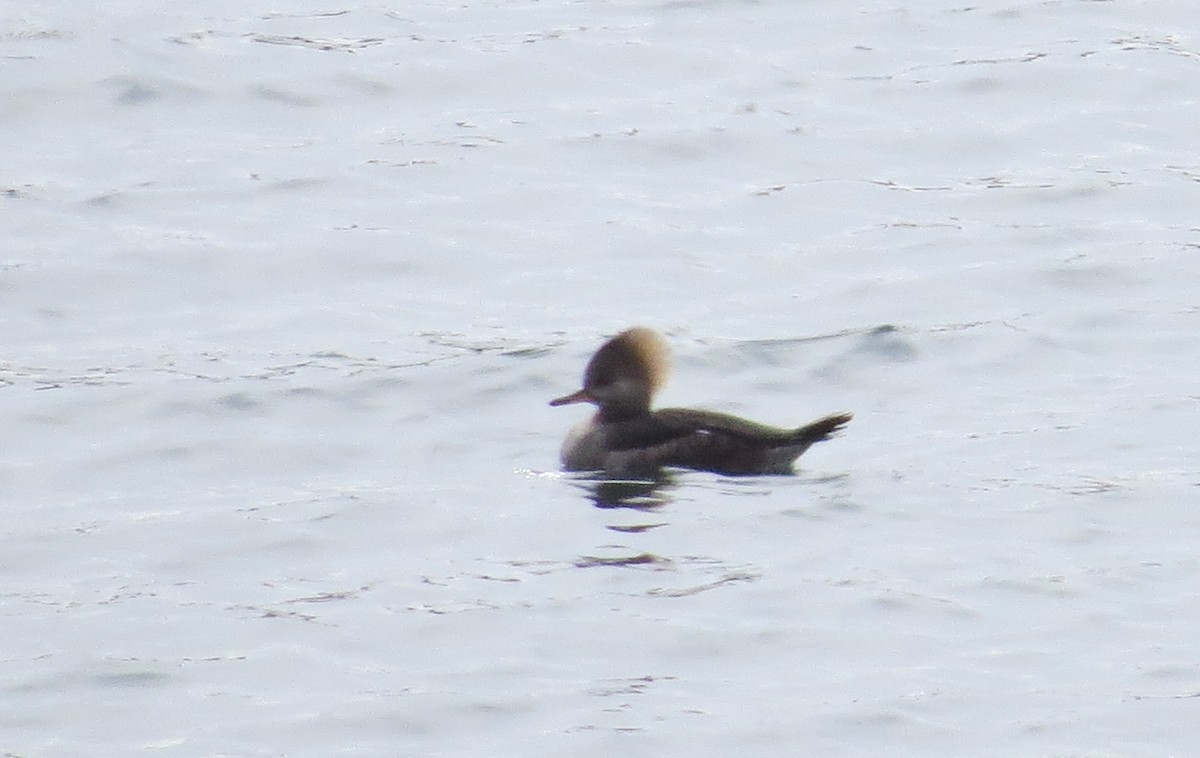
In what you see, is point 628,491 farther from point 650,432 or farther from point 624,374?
point 624,374

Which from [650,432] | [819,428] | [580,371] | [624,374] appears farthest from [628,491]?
[580,371]

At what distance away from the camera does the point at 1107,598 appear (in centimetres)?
826

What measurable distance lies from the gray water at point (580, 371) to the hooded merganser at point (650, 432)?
0.16 metres

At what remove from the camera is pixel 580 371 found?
11.5 m

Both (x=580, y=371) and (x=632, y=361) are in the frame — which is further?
(x=580, y=371)

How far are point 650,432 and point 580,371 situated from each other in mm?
1336

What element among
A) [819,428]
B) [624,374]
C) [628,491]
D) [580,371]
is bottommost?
[628,491]

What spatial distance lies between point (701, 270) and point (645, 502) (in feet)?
11.8

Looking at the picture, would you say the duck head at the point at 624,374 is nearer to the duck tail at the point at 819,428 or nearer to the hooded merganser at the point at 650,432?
the hooded merganser at the point at 650,432

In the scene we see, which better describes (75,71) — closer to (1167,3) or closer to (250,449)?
(250,449)

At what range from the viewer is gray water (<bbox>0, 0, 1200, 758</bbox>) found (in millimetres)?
7578

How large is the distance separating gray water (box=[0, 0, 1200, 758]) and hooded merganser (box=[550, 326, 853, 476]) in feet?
0.52

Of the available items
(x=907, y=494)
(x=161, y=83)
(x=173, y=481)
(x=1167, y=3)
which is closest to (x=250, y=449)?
(x=173, y=481)

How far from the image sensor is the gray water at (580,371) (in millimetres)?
7578
